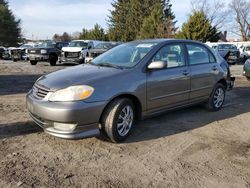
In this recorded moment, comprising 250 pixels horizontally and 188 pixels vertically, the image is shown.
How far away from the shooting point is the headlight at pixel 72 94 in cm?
470

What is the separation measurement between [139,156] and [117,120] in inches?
25.7

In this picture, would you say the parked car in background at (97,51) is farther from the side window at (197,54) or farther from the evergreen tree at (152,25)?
the evergreen tree at (152,25)

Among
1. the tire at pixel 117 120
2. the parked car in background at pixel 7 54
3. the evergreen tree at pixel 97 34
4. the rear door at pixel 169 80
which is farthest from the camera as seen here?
the evergreen tree at pixel 97 34

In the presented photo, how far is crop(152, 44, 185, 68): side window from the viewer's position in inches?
233

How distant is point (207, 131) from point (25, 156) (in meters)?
3.13

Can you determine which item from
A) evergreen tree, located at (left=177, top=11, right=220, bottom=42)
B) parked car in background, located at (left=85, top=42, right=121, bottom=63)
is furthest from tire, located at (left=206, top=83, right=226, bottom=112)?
evergreen tree, located at (left=177, top=11, right=220, bottom=42)

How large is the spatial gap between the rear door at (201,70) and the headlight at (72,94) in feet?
8.44

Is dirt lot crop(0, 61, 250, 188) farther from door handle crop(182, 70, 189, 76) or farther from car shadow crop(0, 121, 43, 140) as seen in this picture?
door handle crop(182, 70, 189, 76)

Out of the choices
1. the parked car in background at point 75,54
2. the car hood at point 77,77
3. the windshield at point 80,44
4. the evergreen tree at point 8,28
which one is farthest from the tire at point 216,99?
the evergreen tree at point 8,28

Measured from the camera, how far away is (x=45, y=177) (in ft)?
13.0

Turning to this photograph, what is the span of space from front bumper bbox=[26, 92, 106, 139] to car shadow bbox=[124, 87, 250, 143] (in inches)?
31.1

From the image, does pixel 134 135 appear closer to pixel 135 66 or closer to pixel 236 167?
pixel 135 66

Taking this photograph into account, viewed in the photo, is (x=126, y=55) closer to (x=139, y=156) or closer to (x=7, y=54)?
(x=139, y=156)

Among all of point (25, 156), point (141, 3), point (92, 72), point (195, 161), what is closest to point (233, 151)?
point (195, 161)
